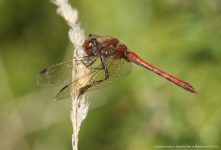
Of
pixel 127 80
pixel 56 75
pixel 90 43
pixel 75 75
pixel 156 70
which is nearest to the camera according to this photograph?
pixel 75 75

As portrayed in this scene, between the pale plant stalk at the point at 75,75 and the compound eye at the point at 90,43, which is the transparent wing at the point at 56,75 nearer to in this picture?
the compound eye at the point at 90,43

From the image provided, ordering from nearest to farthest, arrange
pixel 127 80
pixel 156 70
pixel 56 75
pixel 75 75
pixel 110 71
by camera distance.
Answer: pixel 75 75, pixel 56 75, pixel 110 71, pixel 156 70, pixel 127 80

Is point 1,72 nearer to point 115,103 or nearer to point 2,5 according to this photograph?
point 2,5

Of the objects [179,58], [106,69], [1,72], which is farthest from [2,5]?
[179,58]

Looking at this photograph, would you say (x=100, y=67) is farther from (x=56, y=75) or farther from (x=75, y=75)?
(x=75, y=75)

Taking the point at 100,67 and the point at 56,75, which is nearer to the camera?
the point at 56,75

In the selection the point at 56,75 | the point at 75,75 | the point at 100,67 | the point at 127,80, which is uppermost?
the point at 127,80

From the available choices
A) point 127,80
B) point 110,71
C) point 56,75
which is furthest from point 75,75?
point 127,80
